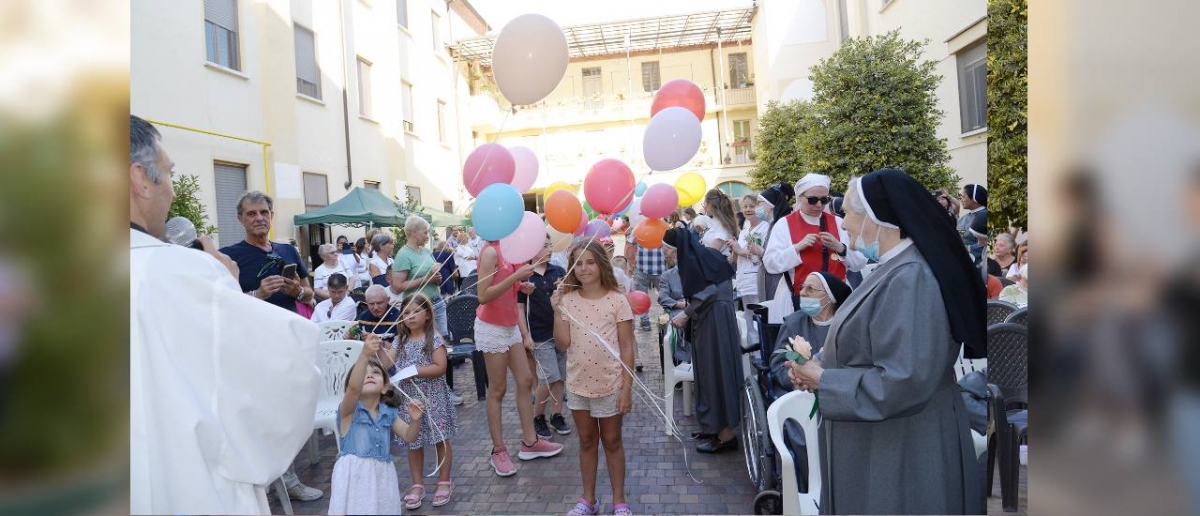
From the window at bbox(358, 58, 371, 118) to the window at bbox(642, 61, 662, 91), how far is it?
1720mm

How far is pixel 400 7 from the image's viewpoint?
288 centimetres

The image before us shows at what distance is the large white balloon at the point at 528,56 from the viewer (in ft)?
9.75

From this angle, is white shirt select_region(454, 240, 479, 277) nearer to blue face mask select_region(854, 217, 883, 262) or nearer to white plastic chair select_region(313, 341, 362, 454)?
white plastic chair select_region(313, 341, 362, 454)

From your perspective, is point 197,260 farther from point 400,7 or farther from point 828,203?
point 828,203

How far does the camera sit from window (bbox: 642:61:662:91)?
3939 mm

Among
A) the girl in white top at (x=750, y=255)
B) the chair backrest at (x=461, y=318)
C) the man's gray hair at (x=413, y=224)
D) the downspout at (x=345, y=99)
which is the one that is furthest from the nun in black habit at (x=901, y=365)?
the chair backrest at (x=461, y=318)

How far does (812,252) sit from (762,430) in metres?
1.59

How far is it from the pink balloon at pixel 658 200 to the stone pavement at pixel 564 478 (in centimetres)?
157

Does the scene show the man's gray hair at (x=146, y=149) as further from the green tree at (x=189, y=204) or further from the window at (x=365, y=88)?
the window at (x=365, y=88)

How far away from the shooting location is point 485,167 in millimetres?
3135

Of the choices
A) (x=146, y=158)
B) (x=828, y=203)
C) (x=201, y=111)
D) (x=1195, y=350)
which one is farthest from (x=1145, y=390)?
(x=201, y=111)

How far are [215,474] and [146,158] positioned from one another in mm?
947

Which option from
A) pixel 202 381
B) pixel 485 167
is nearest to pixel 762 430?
pixel 485 167

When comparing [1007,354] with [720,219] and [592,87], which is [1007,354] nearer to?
[720,219]
